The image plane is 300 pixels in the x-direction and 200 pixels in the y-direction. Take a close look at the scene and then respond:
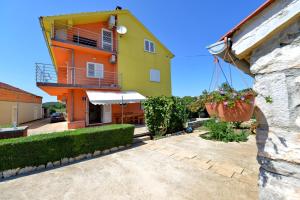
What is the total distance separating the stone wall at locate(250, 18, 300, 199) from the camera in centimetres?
238

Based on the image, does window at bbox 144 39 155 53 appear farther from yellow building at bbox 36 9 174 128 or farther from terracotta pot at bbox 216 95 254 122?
terracotta pot at bbox 216 95 254 122

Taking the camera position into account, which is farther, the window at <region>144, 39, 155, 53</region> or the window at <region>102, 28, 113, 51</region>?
the window at <region>144, 39, 155, 53</region>

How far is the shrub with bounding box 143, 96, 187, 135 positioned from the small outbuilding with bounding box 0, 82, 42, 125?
580 inches

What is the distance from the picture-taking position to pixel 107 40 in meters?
21.0

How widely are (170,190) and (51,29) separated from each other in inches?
758

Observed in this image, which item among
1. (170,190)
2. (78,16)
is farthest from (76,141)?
(78,16)

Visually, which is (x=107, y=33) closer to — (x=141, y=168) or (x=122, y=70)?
(x=122, y=70)

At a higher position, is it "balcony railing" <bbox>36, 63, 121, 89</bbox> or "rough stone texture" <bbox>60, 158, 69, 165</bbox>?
"balcony railing" <bbox>36, 63, 121, 89</bbox>

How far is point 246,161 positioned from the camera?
8148mm

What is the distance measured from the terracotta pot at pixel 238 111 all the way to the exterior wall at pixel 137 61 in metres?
18.4

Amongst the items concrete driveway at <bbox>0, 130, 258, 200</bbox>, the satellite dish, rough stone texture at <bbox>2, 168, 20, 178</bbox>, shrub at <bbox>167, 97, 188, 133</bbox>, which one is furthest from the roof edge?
the satellite dish

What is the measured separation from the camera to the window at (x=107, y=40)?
2059cm

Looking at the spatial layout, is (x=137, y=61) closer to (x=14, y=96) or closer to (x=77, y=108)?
(x=77, y=108)

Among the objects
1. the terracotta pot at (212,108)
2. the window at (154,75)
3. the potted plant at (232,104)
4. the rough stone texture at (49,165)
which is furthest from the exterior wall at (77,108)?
the potted plant at (232,104)
